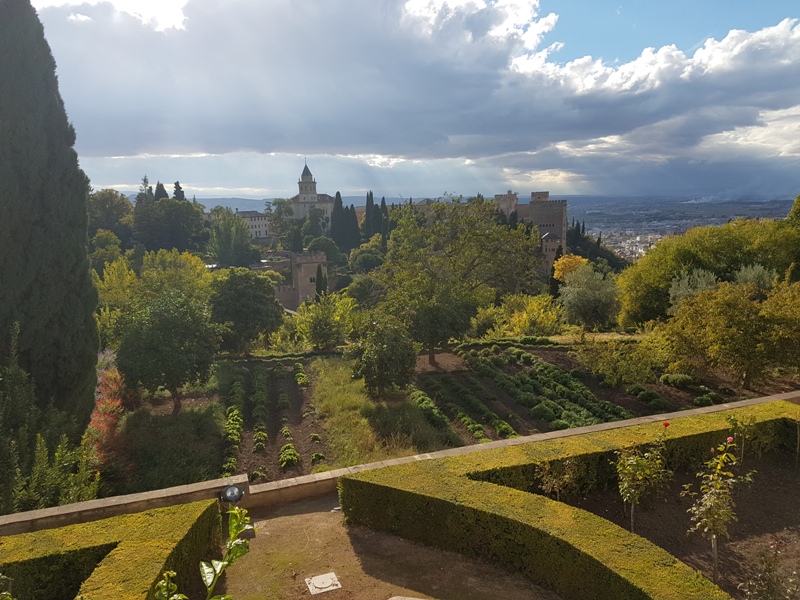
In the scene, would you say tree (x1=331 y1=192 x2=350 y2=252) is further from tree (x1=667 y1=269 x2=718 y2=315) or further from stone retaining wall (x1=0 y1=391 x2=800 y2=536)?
stone retaining wall (x1=0 y1=391 x2=800 y2=536)

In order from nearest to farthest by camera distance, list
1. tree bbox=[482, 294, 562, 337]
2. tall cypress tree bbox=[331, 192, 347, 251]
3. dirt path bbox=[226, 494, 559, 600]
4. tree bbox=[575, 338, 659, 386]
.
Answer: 1. dirt path bbox=[226, 494, 559, 600]
2. tree bbox=[575, 338, 659, 386]
3. tree bbox=[482, 294, 562, 337]
4. tall cypress tree bbox=[331, 192, 347, 251]

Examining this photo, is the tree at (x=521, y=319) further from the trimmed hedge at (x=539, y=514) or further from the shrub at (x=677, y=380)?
the trimmed hedge at (x=539, y=514)

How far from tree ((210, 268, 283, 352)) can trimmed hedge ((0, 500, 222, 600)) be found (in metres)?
16.9

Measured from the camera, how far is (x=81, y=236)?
507 inches

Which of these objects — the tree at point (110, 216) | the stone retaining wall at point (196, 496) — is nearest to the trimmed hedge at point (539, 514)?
the stone retaining wall at point (196, 496)

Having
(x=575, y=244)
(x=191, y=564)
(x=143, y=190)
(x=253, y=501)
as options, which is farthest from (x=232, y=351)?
(x=575, y=244)

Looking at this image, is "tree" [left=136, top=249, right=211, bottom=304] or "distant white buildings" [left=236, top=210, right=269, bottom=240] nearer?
"tree" [left=136, top=249, right=211, bottom=304]

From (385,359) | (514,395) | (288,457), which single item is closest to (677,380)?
(514,395)

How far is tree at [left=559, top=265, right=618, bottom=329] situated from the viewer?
24703 mm

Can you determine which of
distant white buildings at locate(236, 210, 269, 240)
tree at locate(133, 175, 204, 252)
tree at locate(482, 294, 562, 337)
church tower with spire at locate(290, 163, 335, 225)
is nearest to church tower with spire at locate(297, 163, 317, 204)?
church tower with spire at locate(290, 163, 335, 225)

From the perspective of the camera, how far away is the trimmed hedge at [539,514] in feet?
16.4

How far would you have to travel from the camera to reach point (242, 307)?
2252 cm

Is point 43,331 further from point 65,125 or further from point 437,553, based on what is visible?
point 437,553

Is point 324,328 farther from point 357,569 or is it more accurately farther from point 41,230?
point 357,569
